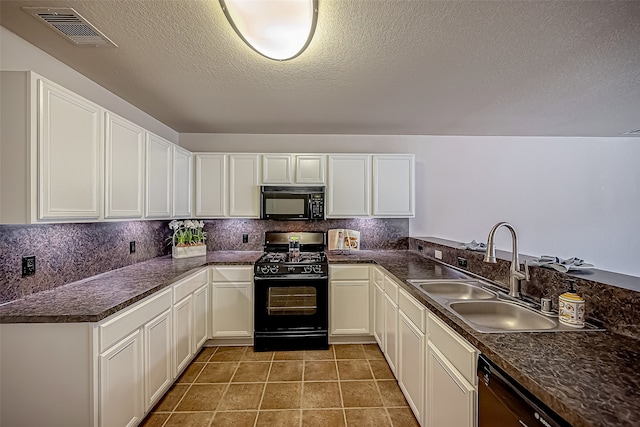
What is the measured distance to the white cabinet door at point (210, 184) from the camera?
132 inches

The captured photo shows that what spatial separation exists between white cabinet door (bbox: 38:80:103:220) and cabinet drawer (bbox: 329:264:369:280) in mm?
2069

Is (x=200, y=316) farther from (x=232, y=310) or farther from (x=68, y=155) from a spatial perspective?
(x=68, y=155)

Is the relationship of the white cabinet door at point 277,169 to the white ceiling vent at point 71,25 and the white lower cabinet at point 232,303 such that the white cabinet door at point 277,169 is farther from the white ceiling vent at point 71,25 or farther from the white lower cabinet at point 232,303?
the white ceiling vent at point 71,25

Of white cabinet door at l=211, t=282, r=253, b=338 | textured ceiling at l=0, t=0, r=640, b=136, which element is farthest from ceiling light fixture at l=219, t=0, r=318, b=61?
white cabinet door at l=211, t=282, r=253, b=338

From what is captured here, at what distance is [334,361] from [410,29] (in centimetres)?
274

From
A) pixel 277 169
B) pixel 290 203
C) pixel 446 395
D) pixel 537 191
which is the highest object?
pixel 277 169

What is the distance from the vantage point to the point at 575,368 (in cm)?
96

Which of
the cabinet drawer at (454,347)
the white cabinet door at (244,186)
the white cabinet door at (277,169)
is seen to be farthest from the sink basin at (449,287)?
the white cabinet door at (244,186)

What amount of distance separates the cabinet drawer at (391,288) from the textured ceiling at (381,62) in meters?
1.61

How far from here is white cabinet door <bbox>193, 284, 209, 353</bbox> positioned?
2.65 m

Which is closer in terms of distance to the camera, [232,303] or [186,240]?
[232,303]

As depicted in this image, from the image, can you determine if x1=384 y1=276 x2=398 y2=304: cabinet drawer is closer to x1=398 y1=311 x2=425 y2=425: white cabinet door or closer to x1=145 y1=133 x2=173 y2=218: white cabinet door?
x1=398 y1=311 x2=425 y2=425: white cabinet door

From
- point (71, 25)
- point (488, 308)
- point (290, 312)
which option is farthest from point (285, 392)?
point (71, 25)

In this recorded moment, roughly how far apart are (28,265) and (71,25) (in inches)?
55.6
